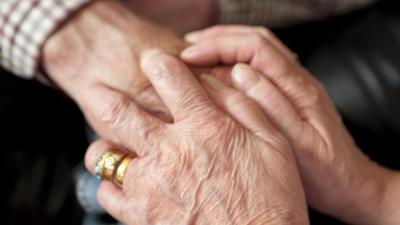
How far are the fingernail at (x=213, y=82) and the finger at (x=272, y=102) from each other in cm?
3

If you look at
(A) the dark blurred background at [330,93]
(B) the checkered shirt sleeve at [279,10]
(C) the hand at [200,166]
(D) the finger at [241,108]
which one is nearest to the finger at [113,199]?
(C) the hand at [200,166]

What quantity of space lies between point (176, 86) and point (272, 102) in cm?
16

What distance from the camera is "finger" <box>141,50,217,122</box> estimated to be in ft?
2.35

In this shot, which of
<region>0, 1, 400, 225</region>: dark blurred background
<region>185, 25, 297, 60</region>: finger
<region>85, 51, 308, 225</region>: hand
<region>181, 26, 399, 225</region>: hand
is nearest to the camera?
<region>85, 51, 308, 225</region>: hand

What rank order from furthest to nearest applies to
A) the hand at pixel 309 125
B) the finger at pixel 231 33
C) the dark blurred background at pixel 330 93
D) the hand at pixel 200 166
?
the dark blurred background at pixel 330 93, the finger at pixel 231 33, the hand at pixel 309 125, the hand at pixel 200 166

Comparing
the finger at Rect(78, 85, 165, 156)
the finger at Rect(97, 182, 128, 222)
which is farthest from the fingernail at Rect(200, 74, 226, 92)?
the finger at Rect(97, 182, 128, 222)

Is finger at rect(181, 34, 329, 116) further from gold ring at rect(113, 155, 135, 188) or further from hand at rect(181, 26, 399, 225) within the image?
gold ring at rect(113, 155, 135, 188)

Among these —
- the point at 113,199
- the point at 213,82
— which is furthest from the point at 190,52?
the point at 113,199

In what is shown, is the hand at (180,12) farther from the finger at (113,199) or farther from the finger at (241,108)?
the finger at (113,199)

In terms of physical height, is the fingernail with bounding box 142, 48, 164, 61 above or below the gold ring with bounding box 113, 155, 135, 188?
above

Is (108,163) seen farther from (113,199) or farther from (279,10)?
(279,10)

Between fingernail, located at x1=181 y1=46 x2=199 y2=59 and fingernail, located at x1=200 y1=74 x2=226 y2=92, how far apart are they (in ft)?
0.14

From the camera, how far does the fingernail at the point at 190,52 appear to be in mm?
822

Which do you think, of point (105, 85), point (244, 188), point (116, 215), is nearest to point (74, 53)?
point (105, 85)
